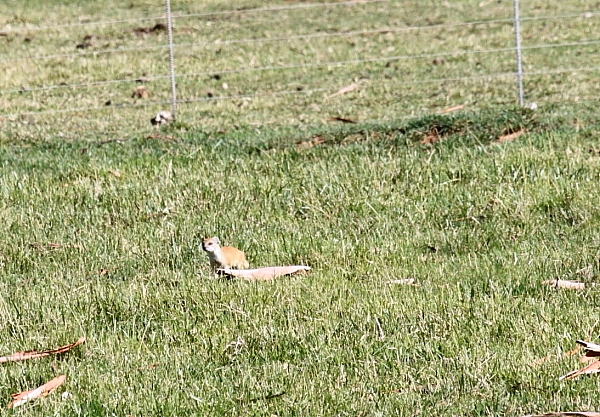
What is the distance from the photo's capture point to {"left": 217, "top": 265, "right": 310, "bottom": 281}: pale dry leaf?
21.7ft

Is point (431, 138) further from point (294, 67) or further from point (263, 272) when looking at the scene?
point (294, 67)

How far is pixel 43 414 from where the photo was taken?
191 inches

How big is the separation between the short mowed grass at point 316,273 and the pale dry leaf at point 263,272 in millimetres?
93

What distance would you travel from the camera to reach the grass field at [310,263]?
5023 millimetres

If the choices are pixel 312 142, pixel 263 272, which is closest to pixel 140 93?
pixel 312 142

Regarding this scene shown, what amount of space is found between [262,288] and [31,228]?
2372mm

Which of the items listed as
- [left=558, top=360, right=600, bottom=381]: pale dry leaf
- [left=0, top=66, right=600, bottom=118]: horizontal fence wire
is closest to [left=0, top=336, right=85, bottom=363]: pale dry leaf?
[left=558, top=360, right=600, bottom=381]: pale dry leaf

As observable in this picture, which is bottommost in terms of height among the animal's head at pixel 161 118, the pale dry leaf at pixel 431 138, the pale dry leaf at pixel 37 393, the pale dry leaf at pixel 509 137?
the animal's head at pixel 161 118

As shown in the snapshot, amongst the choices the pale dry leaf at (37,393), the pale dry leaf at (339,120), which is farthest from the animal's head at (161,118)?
the pale dry leaf at (37,393)

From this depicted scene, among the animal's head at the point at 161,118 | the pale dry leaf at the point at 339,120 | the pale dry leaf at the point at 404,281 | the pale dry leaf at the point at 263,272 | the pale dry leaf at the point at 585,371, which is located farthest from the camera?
the animal's head at the point at 161,118

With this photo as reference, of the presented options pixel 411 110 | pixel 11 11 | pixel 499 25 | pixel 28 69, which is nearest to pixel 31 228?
pixel 411 110

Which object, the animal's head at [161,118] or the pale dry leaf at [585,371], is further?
the animal's head at [161,118]

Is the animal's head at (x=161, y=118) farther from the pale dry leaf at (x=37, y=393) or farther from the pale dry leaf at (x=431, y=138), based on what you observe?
the pale dry leaf at (x=37, y=393)

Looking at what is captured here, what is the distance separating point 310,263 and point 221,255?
2.12 feet
